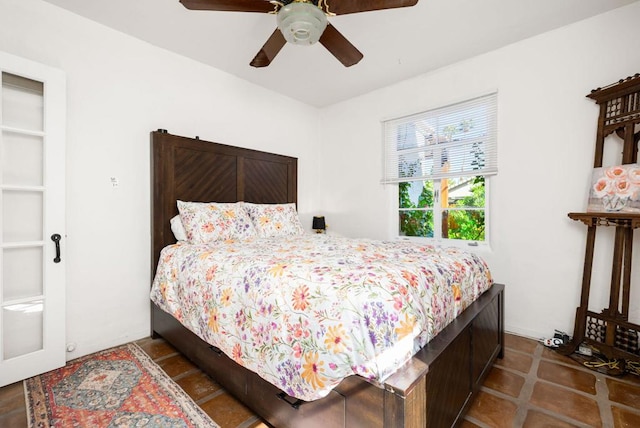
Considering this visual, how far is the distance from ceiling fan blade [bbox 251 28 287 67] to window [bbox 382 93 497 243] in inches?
76.1

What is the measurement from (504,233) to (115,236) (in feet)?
11.9

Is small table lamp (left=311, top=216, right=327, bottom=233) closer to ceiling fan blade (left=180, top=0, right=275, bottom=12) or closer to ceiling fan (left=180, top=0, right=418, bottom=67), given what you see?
ceiling fan (left=180, top=0, right=418, bottom=67)

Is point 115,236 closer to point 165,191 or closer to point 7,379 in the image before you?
point 165,191

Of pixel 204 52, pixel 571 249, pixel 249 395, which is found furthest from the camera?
pixel 204 52

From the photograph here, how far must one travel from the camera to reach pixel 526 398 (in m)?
1.78

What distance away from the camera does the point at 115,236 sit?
254 centimetres

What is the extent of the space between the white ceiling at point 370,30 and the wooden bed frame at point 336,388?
2.97 feet

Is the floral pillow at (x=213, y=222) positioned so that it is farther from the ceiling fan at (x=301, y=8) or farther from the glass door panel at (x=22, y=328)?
the ceiling fan at (x=301, y=8)

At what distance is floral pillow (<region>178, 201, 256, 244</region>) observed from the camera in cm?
258

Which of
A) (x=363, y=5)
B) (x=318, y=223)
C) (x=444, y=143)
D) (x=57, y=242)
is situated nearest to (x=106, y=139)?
(x=57, y=242)

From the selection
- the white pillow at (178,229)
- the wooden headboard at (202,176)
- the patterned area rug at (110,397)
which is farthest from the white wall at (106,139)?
the patterned area rug at (110,397)

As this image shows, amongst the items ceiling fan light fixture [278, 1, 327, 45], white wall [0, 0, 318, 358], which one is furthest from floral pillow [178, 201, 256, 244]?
ceiling fan light fixture [278, 1, 327, 45]

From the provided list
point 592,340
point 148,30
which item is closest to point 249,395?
point 592,340

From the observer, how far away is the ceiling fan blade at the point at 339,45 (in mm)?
2020
